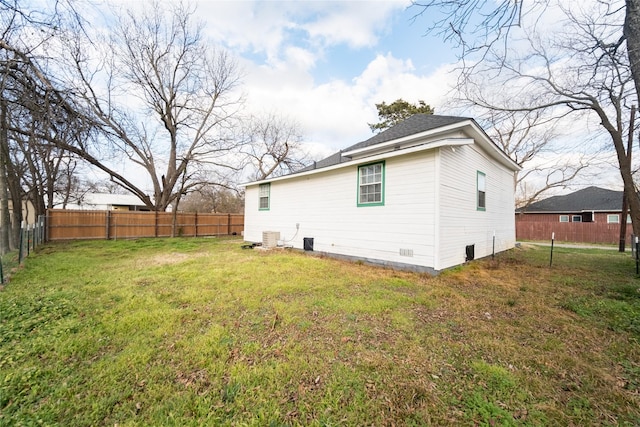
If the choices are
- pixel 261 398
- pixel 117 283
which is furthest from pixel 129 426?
pixel 117 283

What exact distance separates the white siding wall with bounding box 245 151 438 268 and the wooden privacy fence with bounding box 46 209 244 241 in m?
8.67

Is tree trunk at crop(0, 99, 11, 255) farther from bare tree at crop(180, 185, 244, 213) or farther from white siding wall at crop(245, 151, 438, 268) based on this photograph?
bare tree at crop(180, 185, 244, 213)

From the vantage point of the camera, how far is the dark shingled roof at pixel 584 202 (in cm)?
1995

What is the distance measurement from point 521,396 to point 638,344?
2.16 meters

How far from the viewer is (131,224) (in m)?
14.7

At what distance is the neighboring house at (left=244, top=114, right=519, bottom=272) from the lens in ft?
19.8

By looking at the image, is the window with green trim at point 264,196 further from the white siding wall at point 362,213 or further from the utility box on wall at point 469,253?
the utility box on wall at point 469,253

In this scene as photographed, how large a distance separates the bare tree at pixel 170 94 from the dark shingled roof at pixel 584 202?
1135 inches

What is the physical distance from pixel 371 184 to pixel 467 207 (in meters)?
2.85

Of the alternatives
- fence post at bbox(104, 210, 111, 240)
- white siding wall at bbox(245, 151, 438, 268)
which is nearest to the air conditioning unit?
white siding wall at bbox(245, 151, 438, 268)

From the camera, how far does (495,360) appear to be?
8.20 ft

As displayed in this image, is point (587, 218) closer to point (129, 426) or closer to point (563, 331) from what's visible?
point (563, 331)

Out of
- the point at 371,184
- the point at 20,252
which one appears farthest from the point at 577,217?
the point at 20,252

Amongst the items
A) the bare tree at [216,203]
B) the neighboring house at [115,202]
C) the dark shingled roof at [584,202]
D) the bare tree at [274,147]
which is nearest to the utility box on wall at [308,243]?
the bare tree at [274,147]
